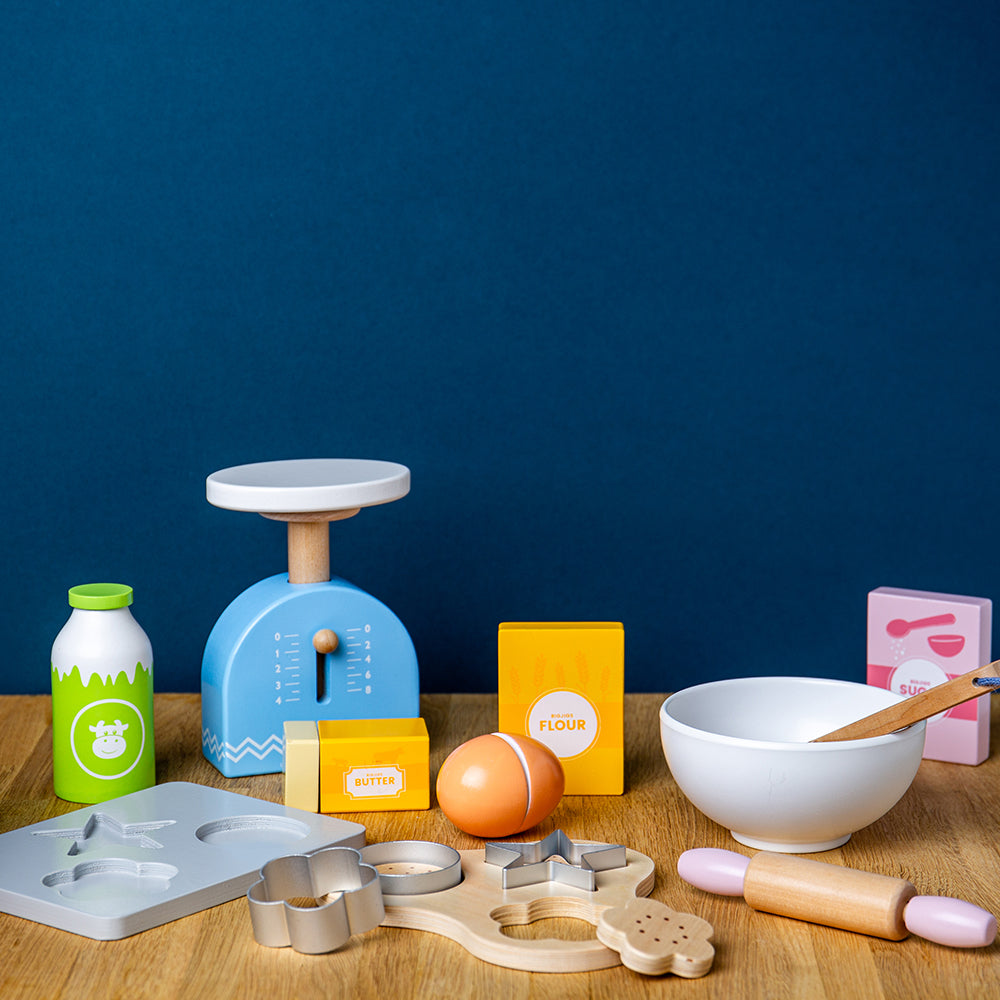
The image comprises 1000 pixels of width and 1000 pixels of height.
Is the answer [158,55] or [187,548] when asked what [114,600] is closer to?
[187,548]

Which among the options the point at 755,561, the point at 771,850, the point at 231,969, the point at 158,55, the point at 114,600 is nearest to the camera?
the point at 231,969

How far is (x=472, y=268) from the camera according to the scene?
139 centimetres

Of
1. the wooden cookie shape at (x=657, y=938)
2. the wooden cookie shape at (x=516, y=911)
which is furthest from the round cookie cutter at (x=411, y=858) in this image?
the wooden cookie shape at (x=657, y=938)

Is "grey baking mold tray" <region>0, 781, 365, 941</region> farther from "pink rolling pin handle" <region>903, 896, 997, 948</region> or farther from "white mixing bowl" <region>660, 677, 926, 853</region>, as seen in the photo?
"pink rolling pin handle" <region>903, 896, 997, 948</region>

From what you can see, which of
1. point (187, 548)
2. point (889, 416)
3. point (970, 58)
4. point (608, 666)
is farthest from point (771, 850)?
point (970, 58)

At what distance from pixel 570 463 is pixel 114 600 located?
581 millimetres

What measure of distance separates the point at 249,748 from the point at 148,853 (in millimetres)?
214

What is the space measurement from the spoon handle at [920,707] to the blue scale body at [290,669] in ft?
1.40

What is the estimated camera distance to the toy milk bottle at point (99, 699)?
3.37 ft

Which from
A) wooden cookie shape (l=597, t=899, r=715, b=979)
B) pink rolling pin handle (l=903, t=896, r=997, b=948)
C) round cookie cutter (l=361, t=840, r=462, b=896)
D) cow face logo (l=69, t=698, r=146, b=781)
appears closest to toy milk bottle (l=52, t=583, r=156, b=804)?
cow face logo (l=69, t=698, r=146, b=781)

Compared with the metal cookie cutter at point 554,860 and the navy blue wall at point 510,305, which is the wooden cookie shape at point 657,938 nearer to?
the metal cookie cutter at point 554,860

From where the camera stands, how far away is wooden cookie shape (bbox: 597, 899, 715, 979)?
0.74 m

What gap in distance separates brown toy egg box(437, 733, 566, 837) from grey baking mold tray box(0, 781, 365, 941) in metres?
0.08

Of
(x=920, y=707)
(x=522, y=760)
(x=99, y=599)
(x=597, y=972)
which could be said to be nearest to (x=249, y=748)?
(x=99, y=599)
